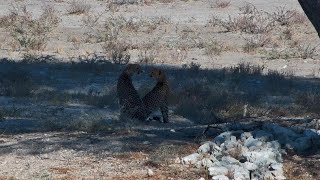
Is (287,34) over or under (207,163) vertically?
under

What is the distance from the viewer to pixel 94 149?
9.39 metres

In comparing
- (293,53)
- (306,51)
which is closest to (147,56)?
(293,53)

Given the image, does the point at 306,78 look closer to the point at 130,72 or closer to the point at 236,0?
the point at 130,72

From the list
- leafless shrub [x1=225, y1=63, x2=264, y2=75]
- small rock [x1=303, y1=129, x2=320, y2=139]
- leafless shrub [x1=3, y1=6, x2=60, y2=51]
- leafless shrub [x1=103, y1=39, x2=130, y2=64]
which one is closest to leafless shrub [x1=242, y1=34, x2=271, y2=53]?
leafless shrub [x1=103, y1=39, x2=130, y2=64]

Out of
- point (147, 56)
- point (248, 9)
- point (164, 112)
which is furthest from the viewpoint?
point (248, 9)

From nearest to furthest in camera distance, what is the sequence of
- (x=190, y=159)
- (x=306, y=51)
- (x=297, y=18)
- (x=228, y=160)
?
(x=228, y=160) → (x=190, y=159) → (x=306, y=51) → (x=297, y=18)

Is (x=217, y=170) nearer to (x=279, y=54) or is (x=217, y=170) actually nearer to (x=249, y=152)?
(x=249, y=152)

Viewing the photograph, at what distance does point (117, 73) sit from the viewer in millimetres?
17188

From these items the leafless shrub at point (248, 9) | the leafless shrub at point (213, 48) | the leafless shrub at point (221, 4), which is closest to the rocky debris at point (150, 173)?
the leafless shrub at point (213, 48)

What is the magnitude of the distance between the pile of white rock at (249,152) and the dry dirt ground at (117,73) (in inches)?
6.1

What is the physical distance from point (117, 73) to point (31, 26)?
886 cm

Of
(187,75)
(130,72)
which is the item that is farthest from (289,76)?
(130,72)

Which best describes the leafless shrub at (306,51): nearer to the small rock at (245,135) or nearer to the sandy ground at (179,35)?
the sandy ground at (179,35)

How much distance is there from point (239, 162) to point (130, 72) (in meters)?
3.62
